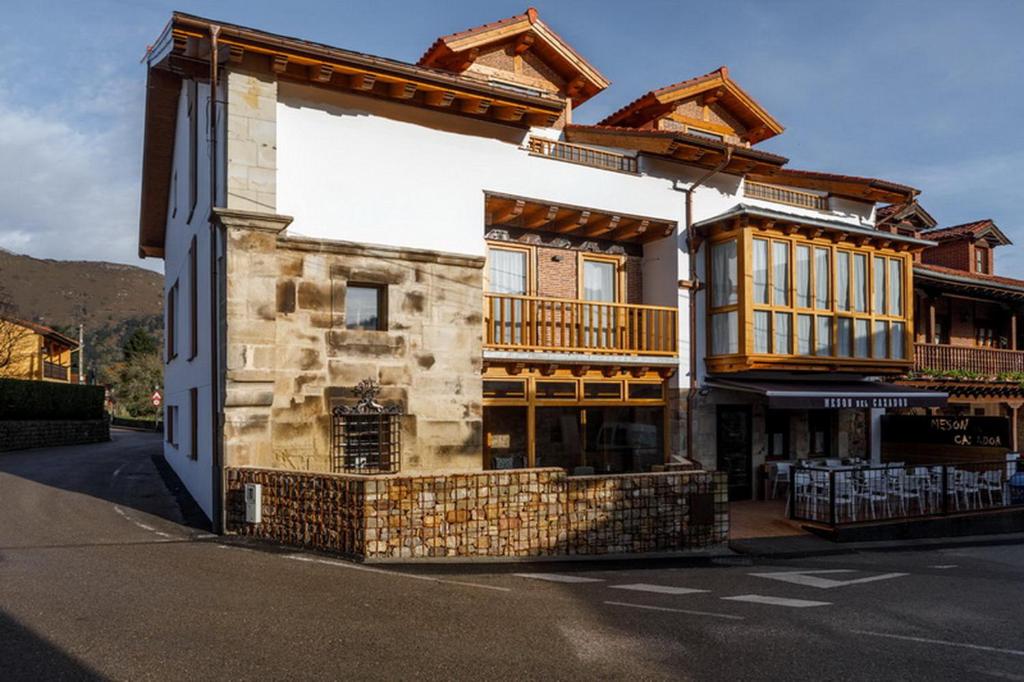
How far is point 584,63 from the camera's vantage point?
18906mm

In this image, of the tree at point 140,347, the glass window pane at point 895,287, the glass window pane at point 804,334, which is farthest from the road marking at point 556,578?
the tree at point 140,347

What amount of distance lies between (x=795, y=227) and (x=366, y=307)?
9.60 meters

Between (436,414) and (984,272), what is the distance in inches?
905

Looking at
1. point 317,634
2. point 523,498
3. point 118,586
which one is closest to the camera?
point 317,634

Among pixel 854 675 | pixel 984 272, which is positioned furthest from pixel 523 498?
pixel 984 272

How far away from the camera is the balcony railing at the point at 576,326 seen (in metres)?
15.3

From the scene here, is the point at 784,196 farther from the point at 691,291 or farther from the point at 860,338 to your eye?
the point at 691,291

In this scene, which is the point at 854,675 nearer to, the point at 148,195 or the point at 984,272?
the point at 148,195

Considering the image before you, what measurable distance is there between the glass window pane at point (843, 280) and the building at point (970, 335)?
15.1ft

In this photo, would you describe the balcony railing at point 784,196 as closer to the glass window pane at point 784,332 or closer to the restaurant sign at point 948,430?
the glass window pane at point 784,332

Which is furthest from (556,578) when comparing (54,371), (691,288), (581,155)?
(54,371)

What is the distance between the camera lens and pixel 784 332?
17.0m

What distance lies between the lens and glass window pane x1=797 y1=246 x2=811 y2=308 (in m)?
17.2

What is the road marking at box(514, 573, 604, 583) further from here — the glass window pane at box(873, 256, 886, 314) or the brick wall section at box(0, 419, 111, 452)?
the brick wall section at box(0, 419, 111, 452)
